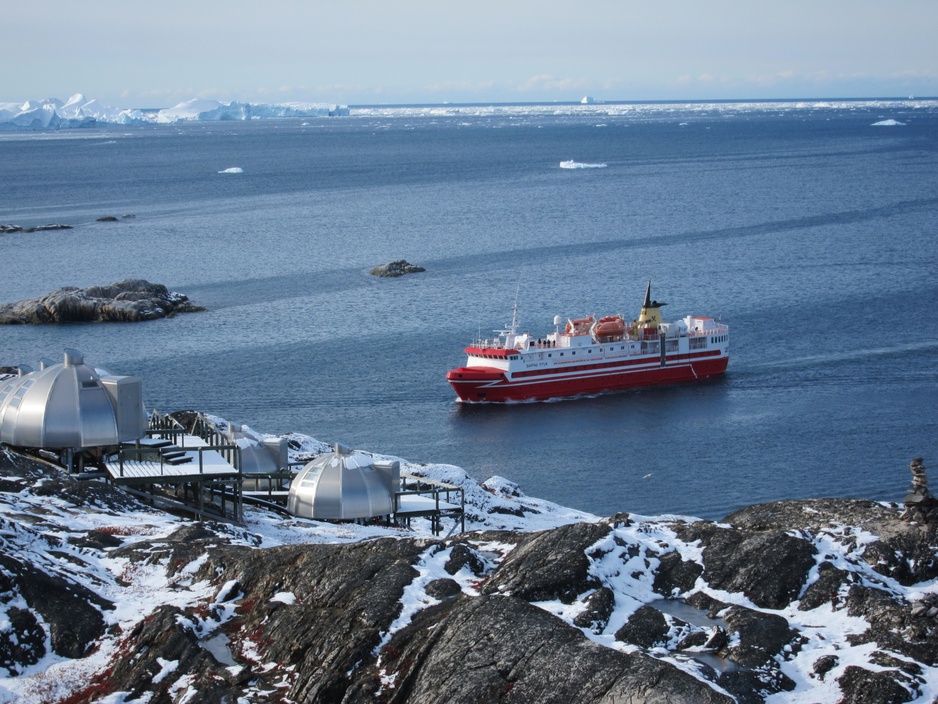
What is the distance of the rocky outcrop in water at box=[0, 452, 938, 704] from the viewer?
19.8 m

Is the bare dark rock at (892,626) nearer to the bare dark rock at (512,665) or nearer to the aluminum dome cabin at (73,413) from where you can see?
the bare dark rock at (512,665)

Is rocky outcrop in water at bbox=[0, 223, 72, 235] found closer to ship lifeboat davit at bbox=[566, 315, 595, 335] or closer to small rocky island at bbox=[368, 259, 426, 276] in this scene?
small rocky island at bbox=[368, 259, 426, 276]

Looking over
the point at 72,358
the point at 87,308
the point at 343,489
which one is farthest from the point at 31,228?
the point at 343,489

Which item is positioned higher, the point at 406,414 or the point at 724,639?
the point at 724,639

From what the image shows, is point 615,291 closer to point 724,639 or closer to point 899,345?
point 899,345

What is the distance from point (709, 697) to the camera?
18.2 meters

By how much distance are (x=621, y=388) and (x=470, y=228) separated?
63.4 meters

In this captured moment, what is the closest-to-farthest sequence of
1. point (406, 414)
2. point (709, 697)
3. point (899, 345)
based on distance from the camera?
point (709, 697)
point (406, 414)
point (899, 345)

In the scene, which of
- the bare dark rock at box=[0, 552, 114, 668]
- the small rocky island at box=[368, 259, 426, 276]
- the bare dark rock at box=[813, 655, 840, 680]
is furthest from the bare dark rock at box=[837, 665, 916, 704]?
the small rocky island at box=[368, 259, 426, 276]

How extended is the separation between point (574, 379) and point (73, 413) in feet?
141

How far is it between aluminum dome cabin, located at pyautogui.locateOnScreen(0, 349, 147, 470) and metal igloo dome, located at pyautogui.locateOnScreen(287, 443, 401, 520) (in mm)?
5226

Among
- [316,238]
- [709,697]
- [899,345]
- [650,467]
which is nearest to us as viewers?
[709,697]

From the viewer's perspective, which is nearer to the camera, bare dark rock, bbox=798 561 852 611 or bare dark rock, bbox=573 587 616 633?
bare dark rock, bbox=573 587 616 633

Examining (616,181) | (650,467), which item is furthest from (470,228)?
(650,467)
